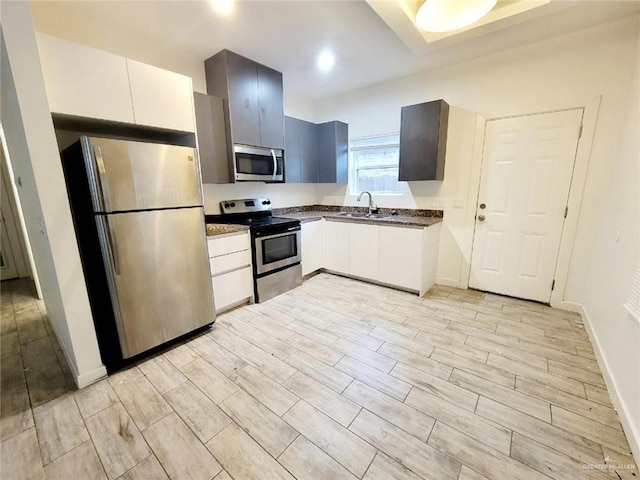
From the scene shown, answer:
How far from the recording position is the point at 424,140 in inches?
122

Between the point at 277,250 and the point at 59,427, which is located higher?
the point at 277,250

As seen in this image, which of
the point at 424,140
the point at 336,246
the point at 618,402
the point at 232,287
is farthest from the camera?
the point at 336,246

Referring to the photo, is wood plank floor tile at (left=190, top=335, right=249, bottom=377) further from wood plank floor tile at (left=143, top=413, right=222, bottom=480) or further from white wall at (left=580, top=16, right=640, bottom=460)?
white wall at (left=580, top=16, right=640, bottom=460)

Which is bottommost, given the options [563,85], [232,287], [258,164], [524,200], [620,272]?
[232,287]

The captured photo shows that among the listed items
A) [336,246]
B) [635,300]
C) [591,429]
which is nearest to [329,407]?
[591,429]

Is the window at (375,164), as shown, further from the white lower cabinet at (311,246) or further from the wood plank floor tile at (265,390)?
the wood plank floor tile at (265,390)

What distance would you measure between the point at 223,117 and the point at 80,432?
9.23 feet

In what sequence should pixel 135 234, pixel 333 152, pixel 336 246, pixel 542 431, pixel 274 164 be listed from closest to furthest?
pixel 542 431, pixel 135 234, pixel 274 164, pixel 336 246, pixel 333 152

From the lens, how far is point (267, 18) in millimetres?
2174

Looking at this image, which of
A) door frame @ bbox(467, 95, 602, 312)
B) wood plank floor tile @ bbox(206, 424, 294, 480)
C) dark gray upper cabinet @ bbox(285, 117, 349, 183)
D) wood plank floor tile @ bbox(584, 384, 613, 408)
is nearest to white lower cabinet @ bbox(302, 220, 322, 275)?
dark gray upper cabinet @ bbox(285, 117, 349, 183)

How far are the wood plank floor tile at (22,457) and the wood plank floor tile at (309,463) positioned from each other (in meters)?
1.16

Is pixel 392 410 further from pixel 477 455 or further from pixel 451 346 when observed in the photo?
pixel 451 346

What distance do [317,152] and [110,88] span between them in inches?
107

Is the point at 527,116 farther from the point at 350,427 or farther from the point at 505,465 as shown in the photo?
the point at 350,427
